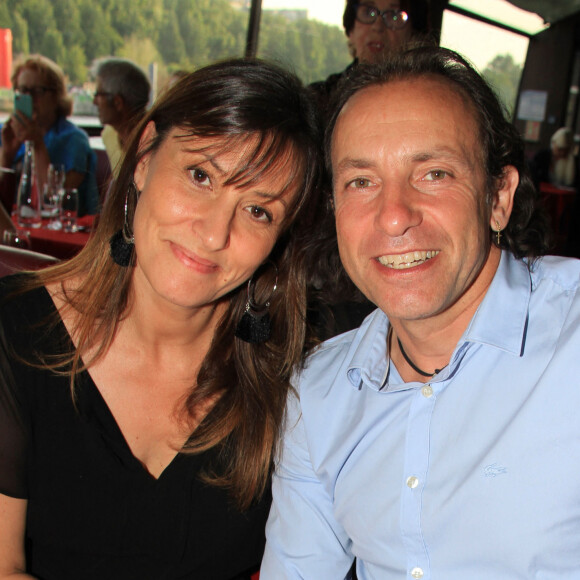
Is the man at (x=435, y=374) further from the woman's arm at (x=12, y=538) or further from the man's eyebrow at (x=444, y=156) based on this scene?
the woman's arm at (x=12, y=538)

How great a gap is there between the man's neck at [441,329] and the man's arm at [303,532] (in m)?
0.34

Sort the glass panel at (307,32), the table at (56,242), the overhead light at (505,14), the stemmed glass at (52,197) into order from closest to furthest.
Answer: the table at (56,242), the stemmed glass at (52,197), the glass panel at (307,32), the overhead light at (505,14)

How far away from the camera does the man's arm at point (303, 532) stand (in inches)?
59.3

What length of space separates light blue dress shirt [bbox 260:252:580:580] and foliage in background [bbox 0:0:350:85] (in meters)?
4.66

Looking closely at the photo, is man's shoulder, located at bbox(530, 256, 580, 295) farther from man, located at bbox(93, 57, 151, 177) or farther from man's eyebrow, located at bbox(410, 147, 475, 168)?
man, located at bbox(93, 57, 151, 177)

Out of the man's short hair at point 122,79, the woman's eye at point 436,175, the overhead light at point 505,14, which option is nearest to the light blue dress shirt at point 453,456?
the woman's eye at point 436,175

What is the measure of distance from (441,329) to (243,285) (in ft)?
1.99

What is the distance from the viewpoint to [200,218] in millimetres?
1485

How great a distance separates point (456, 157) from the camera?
1.37 metres

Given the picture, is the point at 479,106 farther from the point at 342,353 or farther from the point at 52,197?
the point at 52,197

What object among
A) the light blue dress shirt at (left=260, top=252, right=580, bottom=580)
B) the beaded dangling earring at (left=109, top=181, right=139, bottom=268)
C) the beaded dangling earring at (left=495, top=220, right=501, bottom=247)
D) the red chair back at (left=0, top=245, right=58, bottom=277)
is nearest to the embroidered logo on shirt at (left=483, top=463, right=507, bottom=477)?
the light blue dress shirt at (left=260, top=252, right=580, bottom=580)

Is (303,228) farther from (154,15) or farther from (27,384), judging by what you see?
(154,15)

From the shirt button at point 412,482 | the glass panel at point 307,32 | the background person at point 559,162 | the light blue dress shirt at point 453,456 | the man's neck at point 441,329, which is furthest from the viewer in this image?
the background person at point 559,162

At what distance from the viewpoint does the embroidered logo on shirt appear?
119 centimetres
